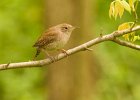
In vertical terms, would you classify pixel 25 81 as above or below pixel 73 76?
below

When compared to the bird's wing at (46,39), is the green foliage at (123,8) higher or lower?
higher

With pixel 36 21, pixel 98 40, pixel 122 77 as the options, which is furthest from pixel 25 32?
pixel 98 40

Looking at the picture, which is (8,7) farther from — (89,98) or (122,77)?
(89,98)

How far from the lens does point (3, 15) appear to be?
14.1 meters

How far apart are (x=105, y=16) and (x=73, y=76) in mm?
3894

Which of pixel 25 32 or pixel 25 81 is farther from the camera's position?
pixel 25 32

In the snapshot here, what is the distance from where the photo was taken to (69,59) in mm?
11008

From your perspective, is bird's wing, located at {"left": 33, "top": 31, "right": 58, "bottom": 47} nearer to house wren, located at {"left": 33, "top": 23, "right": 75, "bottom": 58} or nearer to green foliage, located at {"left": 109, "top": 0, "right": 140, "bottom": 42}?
house wren, located at {"left": 33, "top": 23, "right": 75, "bottom": 58}

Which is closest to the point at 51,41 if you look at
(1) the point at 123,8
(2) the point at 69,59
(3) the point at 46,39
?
(3) the point at 46,39

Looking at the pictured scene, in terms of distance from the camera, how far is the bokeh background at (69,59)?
11.0 metres

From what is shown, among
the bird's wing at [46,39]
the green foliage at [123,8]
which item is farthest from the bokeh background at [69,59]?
the green foliage at [123,8]

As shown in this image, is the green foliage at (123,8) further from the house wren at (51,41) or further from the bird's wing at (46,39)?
the bird's wing at (46,39)

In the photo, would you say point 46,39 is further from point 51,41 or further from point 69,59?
point 69,59

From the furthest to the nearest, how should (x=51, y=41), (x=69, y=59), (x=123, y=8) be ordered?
(x=69, y=59)
(x=51, y=41)
(x=123, y=8)
